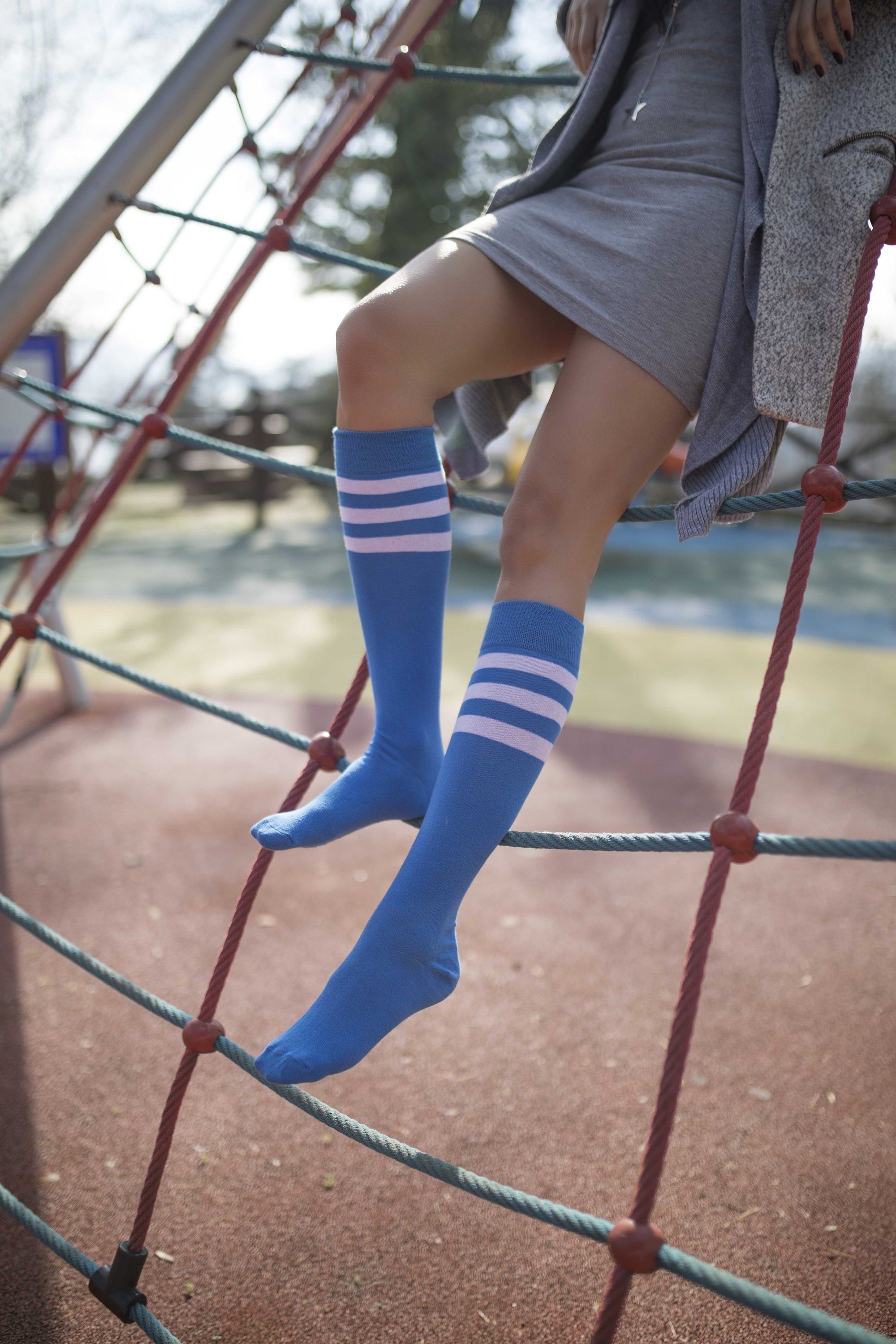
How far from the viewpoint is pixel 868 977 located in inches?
62.1

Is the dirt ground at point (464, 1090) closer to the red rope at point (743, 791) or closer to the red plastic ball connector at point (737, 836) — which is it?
the red rope at point (743, 791)

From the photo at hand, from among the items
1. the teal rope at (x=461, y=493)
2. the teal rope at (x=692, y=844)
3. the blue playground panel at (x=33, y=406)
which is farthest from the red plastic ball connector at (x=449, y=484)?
the blue playground panel at (x=33, y=406)

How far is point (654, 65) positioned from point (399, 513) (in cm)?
51

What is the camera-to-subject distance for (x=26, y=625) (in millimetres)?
1237

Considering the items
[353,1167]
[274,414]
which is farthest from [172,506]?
[353,1167]

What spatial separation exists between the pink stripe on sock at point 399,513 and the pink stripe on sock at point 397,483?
0.01m

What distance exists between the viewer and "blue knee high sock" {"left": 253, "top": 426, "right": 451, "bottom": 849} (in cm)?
82

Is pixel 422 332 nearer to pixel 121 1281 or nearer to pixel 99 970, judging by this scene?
pixel 99 970

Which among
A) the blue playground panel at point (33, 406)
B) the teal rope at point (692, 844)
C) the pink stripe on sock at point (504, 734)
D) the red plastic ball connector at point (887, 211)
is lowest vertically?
the teal rope at point (692, 844)

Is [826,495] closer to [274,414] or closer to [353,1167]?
[353,1167]

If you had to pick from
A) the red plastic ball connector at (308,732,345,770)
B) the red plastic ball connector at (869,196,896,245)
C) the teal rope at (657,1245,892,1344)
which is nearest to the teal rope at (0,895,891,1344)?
the teal rope at (657,1245,892,1344)

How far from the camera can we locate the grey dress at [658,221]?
30.9 inches

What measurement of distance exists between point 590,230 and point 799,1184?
106 centimetres

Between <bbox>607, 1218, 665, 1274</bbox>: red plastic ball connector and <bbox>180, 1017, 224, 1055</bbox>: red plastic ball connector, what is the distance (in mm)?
425
